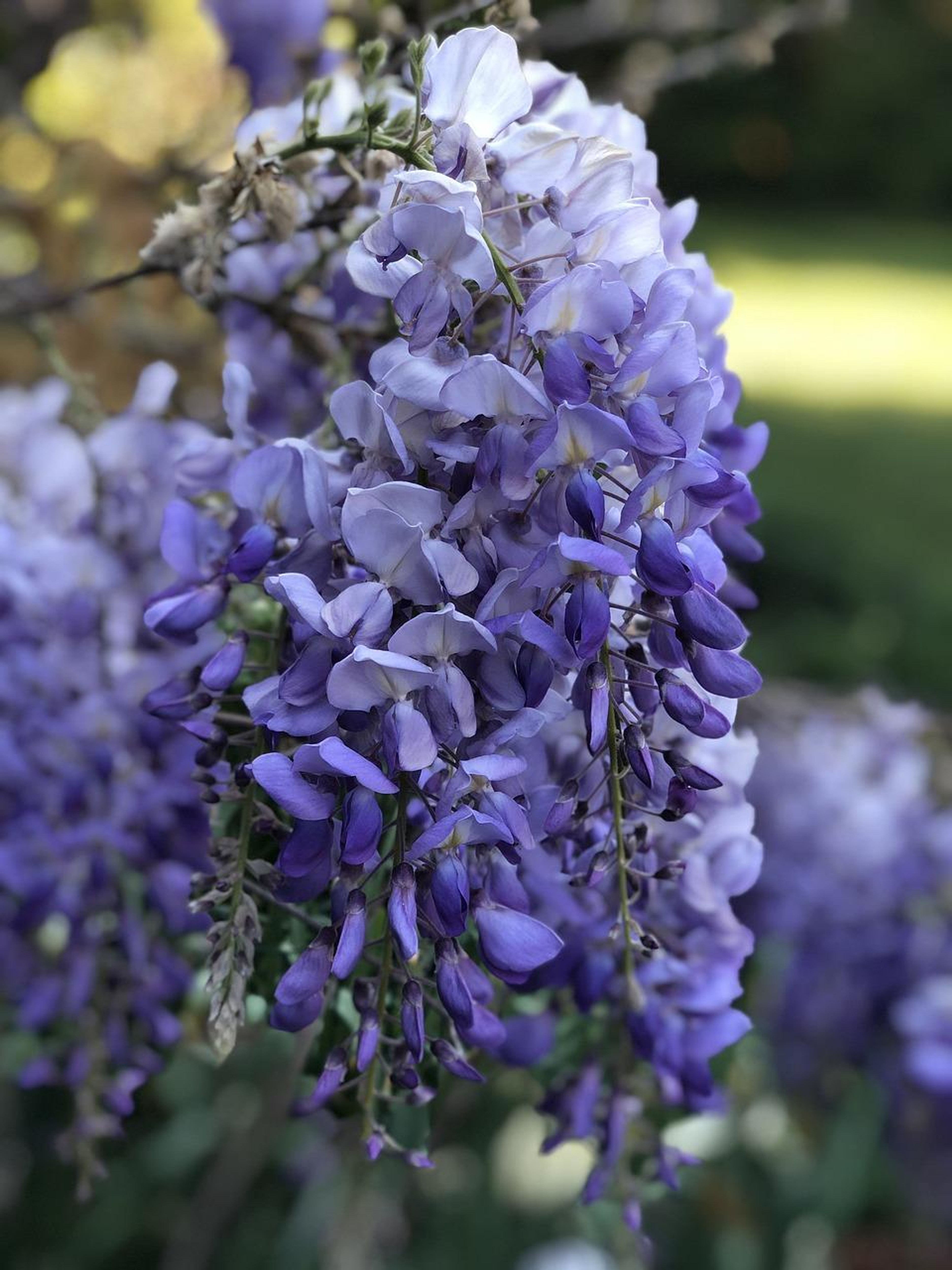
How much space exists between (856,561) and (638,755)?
14.5 feet

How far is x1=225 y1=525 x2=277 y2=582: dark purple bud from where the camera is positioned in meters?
0.66

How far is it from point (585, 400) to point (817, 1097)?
1.83 meters

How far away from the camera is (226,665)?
67cm

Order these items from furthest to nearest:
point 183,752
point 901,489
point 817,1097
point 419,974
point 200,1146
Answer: point 901,489 → point 817,1097 → point 200,1146 → point 183,752 → point 419,974

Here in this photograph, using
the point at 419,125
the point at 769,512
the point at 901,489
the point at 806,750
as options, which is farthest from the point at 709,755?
the point at 901,489

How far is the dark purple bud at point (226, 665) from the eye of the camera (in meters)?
0.66

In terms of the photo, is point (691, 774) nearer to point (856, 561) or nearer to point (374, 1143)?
point (374, 1143)

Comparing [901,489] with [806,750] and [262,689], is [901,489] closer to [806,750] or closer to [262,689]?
[806,750]

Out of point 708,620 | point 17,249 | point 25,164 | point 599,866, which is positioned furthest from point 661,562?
point 17,249

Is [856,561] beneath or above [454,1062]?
beneath

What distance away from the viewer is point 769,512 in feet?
19.1

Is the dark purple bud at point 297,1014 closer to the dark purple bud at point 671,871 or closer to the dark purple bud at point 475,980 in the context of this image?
the dark purple bud at point 475,980

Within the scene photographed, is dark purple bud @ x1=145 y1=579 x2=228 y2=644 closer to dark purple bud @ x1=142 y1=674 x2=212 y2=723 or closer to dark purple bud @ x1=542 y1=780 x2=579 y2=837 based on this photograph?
dark purple bud @ x1=142 y1=674 x2=212 y2=723

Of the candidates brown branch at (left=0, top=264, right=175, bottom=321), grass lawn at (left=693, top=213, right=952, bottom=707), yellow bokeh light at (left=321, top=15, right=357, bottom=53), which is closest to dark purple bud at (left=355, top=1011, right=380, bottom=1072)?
brown branch at (left=0, top=264, right=175, bottom=321)
